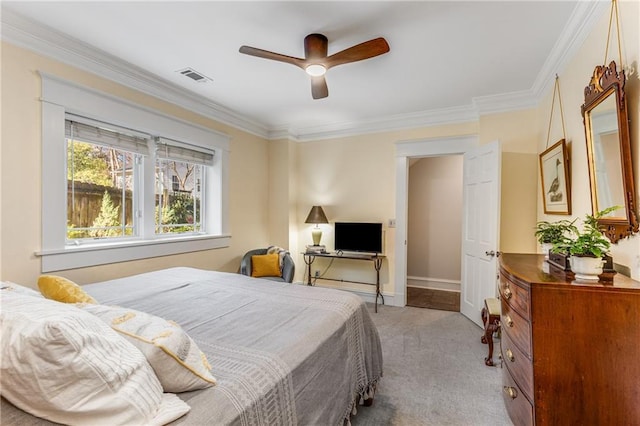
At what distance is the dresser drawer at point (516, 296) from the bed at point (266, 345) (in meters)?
0.84

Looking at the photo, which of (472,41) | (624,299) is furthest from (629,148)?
(472,41)

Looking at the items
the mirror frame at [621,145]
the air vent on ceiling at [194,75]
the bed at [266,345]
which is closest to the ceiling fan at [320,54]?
the air vent on ceiling at [194,75]

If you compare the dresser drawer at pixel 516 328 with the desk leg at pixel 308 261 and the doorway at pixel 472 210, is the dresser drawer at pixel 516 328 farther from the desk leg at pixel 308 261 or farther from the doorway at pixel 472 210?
the desk leg at pixel 308 261

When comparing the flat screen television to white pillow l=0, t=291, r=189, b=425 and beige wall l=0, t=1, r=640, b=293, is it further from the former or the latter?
white pillow l=0, t=291, r=189, b=425

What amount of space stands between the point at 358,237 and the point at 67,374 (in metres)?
3.78

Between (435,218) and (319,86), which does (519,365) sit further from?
(435,218)

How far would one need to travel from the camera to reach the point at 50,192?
2.36 m

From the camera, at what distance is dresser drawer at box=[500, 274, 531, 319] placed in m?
1.45

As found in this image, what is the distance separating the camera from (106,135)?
2.79 meters

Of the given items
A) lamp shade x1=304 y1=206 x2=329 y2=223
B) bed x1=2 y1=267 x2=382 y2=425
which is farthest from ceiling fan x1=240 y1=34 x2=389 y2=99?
lamp shade x1=304 y1=206 x2=329 y2=223

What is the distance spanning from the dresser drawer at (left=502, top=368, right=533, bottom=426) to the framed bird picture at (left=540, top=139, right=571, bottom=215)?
142 centimetres

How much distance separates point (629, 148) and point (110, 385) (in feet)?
7.48

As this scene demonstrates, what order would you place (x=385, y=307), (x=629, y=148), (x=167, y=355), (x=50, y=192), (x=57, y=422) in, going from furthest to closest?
1. (x=385, y=307)
2. (x=50, y=192)
3. (x=629, y=148)
4. (x=167, y=355)
5. (x=57, y=422)

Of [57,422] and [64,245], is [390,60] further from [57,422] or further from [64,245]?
[64,245]
